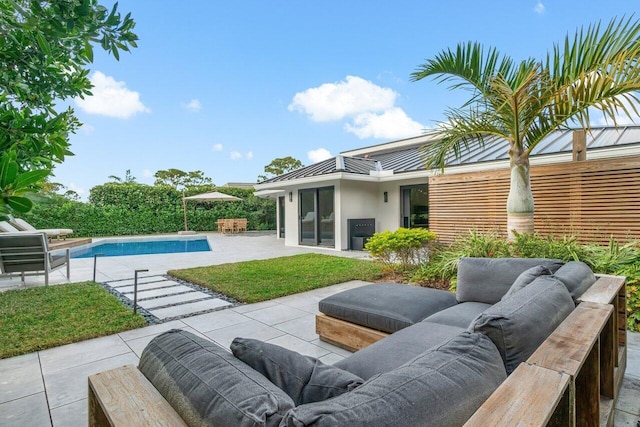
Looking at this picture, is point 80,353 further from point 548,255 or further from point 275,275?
point 548,255

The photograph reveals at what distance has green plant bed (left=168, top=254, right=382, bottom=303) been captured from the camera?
567cm

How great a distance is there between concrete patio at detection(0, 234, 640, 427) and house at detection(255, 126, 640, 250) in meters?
3.07

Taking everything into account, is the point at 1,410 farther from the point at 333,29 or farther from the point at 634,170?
the point at 333,29

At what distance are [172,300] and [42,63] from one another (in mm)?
4200

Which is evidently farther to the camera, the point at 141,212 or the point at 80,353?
the point at 141,212

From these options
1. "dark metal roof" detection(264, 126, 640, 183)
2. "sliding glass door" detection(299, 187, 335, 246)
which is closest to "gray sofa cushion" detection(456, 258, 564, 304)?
"dark metal roof" detection(264, 126, 640, 183)

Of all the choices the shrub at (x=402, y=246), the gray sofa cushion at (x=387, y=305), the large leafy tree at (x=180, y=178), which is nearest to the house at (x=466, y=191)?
the shrub at (x=402, y=246)

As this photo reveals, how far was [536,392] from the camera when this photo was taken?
105 cm

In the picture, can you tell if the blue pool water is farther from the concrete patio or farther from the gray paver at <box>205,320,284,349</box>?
the gray paver at <box>205,320,284,349</box>

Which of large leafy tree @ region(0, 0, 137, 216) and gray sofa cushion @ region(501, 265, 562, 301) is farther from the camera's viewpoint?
gray sofa cushion @ region(501, 265, 562, 301)

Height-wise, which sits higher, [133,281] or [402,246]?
[402,246]

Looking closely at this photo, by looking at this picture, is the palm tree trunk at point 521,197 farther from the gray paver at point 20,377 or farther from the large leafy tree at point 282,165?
the large leafy tree at point 282,165

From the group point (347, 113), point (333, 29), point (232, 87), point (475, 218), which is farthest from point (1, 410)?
point (347, 113)

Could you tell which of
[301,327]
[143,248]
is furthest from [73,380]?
[143,248]
